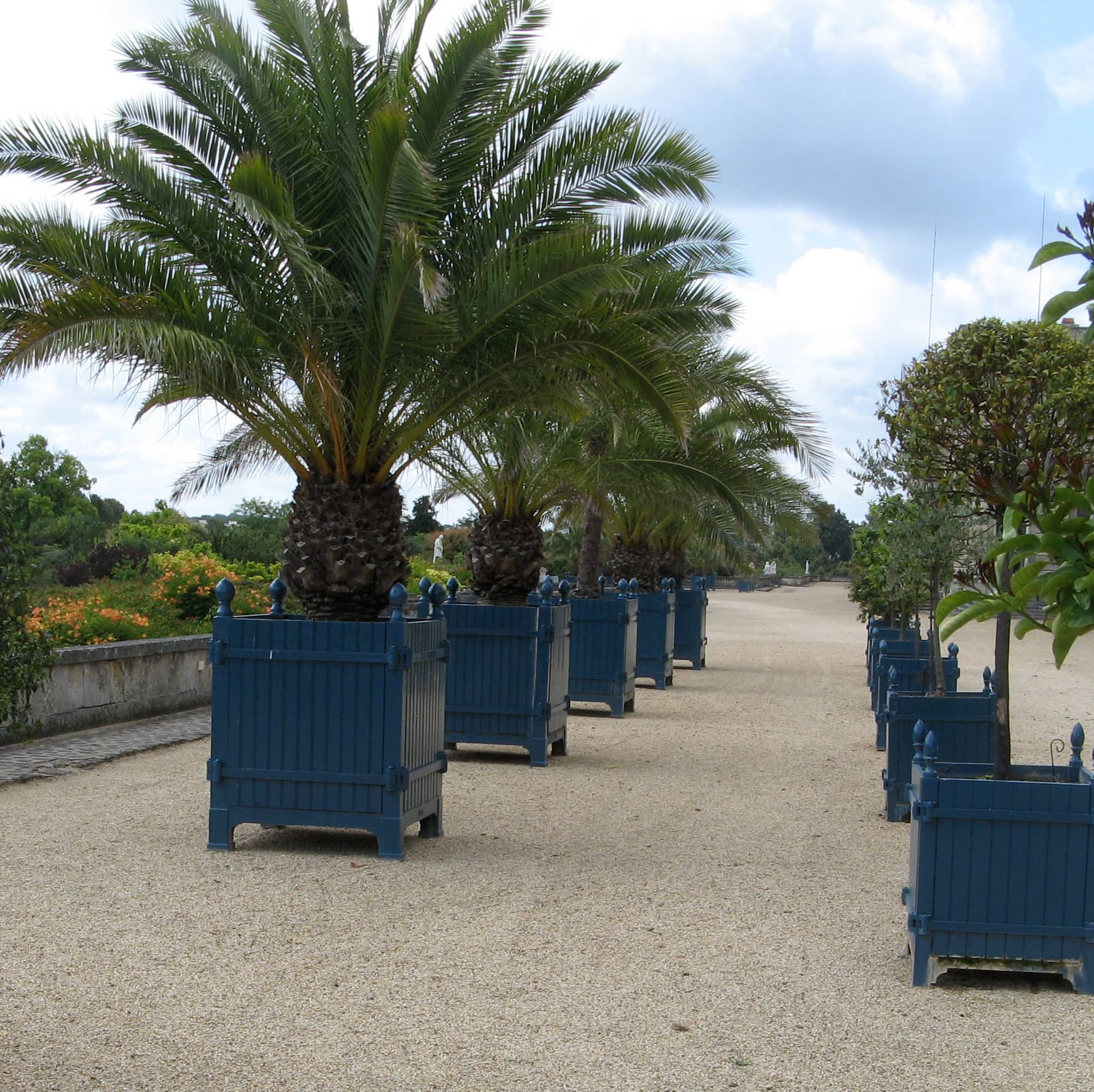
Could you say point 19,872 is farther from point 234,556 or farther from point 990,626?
point 990,626

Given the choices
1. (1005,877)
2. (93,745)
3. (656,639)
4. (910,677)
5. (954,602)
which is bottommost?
(93,745)

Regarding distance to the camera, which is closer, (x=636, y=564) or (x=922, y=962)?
(x=922, y=962)

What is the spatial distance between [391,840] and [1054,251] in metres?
5.30

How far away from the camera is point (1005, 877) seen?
201 inches

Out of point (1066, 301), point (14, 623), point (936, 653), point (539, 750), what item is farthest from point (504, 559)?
point (1066, 301)

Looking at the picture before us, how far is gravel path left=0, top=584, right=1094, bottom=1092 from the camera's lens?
4.10 metres

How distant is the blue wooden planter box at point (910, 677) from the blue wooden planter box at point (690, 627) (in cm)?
950

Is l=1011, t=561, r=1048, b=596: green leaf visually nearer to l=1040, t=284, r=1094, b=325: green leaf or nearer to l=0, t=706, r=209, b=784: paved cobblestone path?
l=1040, t=284, r=1094, b=325: green leaf

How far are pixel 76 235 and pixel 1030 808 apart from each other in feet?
19.2

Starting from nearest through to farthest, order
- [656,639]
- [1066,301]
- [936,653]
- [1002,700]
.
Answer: [1066,301], [1002,700], [936,653], [656,639]

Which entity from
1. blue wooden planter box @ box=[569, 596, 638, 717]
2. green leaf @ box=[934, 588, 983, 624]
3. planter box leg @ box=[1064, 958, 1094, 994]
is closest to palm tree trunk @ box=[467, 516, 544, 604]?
blue wooden planter box @ box=[569, 596, 638, 717]

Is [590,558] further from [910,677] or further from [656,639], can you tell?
[910,677]

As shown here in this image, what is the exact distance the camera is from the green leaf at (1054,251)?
8.89 feet

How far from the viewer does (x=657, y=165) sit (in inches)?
352
